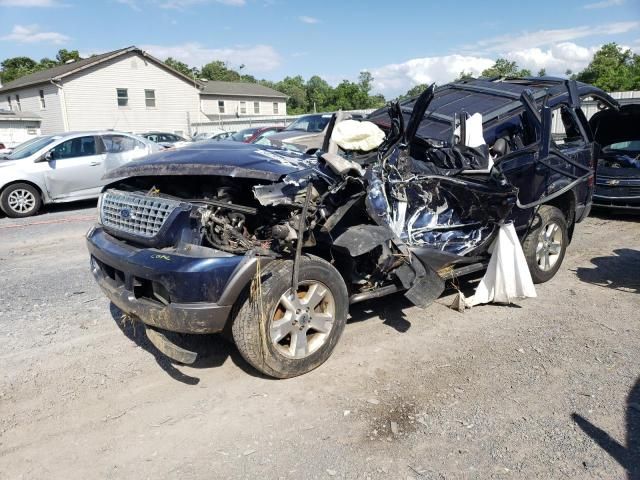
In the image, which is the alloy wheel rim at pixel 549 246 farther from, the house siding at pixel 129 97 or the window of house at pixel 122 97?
the window of house at pixel 122 97

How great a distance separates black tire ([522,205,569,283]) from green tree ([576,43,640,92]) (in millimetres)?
30472

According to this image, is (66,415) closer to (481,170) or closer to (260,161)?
(260,161)

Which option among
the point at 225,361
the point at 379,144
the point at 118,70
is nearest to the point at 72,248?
the point at 225,361

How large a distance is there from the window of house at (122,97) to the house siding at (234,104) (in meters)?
10.3

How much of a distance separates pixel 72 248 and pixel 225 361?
4.37 m

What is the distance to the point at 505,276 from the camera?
190 inches

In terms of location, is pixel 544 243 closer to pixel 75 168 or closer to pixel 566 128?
pixel 566 128

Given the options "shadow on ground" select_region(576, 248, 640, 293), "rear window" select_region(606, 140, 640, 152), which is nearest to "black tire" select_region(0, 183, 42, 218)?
"shadow on ground" select_region(576, 248, 640, 293)

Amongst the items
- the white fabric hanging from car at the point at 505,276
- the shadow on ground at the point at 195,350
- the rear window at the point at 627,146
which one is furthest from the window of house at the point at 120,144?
the rear window at the point at 627,146

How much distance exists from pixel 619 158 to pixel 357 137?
735 cm

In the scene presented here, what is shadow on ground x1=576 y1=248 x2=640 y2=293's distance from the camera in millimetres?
5613

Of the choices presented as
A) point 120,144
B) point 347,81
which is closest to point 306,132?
point 120,144

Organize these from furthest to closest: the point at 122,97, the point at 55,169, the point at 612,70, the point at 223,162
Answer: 1. the point at 612,70
2. the point at 122,97
3. the point at 55,169
4. the point at 223,162

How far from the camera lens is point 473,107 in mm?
5254
